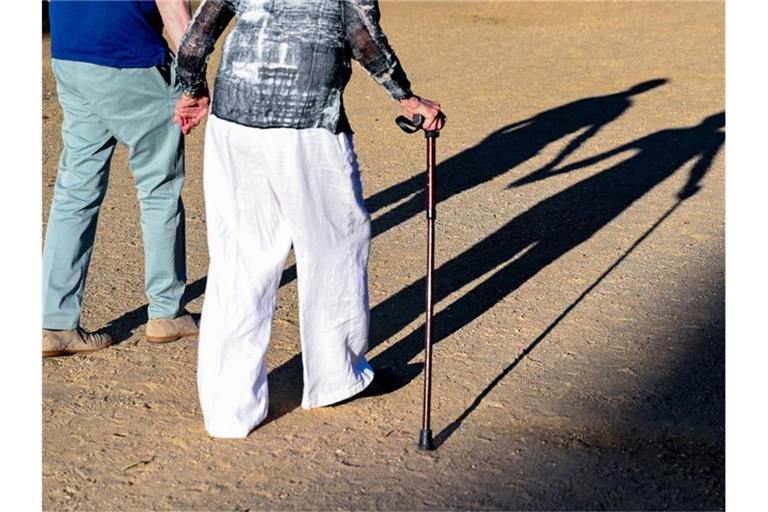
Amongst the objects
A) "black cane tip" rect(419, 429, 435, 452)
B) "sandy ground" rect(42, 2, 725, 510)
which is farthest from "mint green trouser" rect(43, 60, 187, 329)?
"black cane tip" rect(419, 429, 435, 452)

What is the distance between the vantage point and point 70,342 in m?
5.22

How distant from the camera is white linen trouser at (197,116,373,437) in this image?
417 cm

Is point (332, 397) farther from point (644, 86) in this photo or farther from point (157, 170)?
point (644, 86)

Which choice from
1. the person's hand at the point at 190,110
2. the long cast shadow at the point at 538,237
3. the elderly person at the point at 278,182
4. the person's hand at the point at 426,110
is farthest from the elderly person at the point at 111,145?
the person's hand at the point at 426,110

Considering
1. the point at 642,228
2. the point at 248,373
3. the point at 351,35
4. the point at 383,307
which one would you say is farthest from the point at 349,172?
Result: the point at 642,228

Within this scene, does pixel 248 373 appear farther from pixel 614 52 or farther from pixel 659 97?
pixel 614 52

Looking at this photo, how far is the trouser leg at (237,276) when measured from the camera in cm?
421

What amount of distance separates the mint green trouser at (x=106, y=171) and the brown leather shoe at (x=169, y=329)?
90 mm

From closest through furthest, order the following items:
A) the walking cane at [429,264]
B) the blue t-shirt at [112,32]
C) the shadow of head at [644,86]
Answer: the walking cane at [429,264], the blue t-shirt at [112,32], the shadow of head at [644,86]

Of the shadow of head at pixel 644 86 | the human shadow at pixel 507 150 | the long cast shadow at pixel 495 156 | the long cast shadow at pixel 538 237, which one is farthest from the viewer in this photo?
the shadow of head at pixel 644 86

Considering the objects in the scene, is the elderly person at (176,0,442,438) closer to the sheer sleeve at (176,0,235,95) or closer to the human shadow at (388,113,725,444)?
the sheer sleeve at (176,0,235,95)

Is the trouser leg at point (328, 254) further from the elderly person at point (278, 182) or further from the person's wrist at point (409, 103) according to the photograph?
the person's wrist at point (409, 103)

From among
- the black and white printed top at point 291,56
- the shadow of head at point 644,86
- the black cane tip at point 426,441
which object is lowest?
the black cane tip at point 426,441

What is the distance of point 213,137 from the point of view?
4.22m
